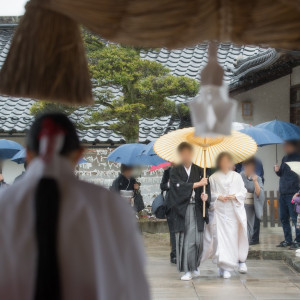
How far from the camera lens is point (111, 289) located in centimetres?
270

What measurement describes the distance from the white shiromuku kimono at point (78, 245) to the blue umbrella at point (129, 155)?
12066mm

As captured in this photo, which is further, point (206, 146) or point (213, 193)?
point (213, 193)

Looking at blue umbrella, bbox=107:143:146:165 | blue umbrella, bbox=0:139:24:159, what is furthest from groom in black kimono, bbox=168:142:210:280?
blue umbrella, bbox=0:139:24:159

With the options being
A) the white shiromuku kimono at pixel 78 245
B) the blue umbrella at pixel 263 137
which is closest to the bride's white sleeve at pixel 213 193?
the blue umbrella at pixel 263 137

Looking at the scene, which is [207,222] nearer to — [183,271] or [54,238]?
[183,271]

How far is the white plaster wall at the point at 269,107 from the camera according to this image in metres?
15.7

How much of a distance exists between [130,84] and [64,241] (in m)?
12.5

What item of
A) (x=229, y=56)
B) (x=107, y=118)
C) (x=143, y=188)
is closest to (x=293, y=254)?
(x=107, y=118)

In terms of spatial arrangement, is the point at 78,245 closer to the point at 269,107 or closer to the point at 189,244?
the point at 189,244

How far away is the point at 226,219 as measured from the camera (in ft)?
34.0

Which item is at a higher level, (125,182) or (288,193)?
(125,182)

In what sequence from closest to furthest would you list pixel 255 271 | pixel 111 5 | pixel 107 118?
1. pixel 111 5
2. pixel 255 271
3. pixel 107 118

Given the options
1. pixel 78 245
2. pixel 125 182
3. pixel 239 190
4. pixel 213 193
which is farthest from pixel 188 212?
pixel 78 245

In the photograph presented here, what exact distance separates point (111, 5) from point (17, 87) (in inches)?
31.4
